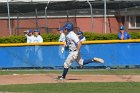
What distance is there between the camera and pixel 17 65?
23.1 metres

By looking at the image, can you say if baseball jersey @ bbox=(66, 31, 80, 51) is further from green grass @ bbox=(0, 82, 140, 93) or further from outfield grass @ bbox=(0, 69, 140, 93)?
green grass @ bbox=(0, 82, 140, 93)

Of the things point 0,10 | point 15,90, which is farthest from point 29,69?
point 0,10

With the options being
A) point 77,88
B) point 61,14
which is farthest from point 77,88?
point 61,14

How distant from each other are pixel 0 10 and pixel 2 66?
1028cm

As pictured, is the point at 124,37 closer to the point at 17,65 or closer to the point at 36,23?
the point at 17,65

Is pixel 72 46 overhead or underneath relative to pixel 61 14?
underneath

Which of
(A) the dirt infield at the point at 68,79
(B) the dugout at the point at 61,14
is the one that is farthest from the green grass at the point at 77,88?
(B) the dugout at the point at 61,14

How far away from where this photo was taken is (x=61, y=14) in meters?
33.7

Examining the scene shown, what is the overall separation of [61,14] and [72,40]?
1691 centimetres

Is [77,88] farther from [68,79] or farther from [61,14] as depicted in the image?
[61,14]

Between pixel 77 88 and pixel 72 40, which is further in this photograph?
pixel 72 40

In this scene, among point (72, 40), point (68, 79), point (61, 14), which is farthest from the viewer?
point (61, 14)

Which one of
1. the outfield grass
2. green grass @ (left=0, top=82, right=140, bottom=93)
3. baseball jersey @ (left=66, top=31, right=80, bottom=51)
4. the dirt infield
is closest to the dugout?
the dirt infield

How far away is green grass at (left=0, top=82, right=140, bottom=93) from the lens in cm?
1384
